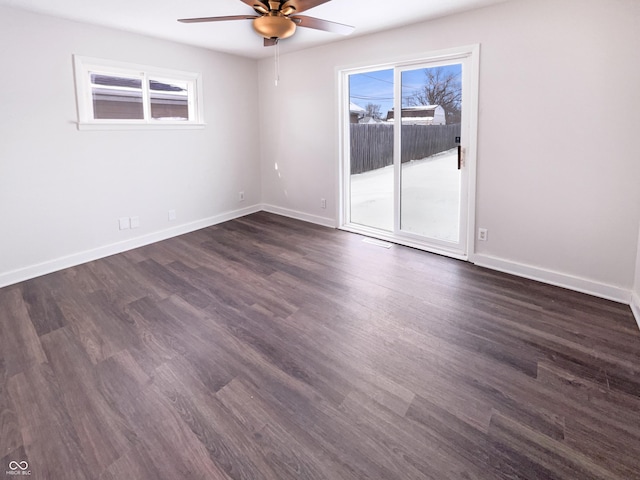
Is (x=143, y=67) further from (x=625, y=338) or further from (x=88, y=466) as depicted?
(x=625, y=338)

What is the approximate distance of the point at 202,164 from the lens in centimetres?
471

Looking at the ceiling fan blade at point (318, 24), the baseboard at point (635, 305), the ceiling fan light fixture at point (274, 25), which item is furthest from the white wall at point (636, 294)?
the ceiling fan light fixture at point (274, 25)

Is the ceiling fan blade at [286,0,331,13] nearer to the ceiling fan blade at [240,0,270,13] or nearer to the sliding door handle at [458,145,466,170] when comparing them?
the ceiling fan blade at [240,0,270,13]

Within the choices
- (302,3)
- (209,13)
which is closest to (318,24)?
(302,3)

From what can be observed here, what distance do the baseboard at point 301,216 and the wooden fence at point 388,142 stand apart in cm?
75

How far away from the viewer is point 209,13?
3.12 m

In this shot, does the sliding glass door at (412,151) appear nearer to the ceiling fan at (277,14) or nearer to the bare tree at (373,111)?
the bare tree at (373,111)

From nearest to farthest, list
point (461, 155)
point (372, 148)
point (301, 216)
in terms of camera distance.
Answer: point (461, 155) < point (372, 148) < point (301, 216)

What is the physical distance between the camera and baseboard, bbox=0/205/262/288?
3.27m

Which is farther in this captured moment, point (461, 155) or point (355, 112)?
point (355, 112)

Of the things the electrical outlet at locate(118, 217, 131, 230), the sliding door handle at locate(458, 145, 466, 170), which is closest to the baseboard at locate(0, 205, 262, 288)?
the electrical outlet at locate(118, 217, 131, 230)

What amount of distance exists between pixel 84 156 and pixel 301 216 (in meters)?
2.74

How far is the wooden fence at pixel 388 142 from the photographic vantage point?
3.63 metres

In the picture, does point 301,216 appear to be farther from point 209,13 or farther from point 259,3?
point 259,3
